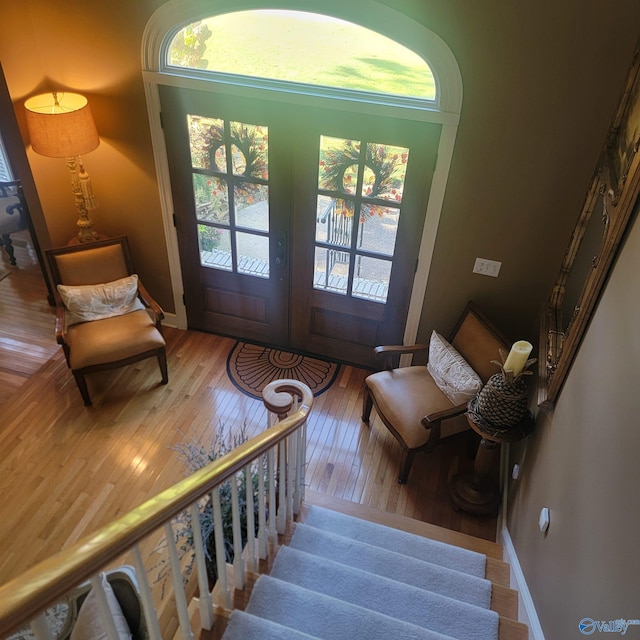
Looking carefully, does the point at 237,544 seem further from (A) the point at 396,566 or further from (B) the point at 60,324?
(B) the point at 60,324

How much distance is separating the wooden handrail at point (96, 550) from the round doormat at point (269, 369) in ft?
7.62

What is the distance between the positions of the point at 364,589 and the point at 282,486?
556mm

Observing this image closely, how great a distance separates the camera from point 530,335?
352 cm

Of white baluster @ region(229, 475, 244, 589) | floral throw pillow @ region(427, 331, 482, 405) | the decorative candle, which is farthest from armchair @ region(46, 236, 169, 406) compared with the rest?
the decorative candle

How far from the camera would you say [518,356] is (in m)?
2.58

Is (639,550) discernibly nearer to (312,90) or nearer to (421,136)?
(421,136)

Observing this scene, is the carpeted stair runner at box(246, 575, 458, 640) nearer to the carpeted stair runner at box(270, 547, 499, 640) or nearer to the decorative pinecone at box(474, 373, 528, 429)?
the carpeted stair runner at box(270, 547, 499, 640)

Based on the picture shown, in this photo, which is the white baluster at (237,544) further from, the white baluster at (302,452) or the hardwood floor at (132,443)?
the hardwood floor at (132,443)

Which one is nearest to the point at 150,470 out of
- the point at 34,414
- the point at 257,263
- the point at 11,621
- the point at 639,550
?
the point at 34,414

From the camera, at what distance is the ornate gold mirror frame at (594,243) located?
2.00 meters

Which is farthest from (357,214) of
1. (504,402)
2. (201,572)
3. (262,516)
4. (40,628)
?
(40,628)

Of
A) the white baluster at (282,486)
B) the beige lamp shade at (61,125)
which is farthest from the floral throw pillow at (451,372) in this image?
the beige lamp shade at (61,125)

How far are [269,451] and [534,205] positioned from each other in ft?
7.17

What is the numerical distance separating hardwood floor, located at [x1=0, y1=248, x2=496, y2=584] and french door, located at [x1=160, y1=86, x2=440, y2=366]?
1.43 feet
